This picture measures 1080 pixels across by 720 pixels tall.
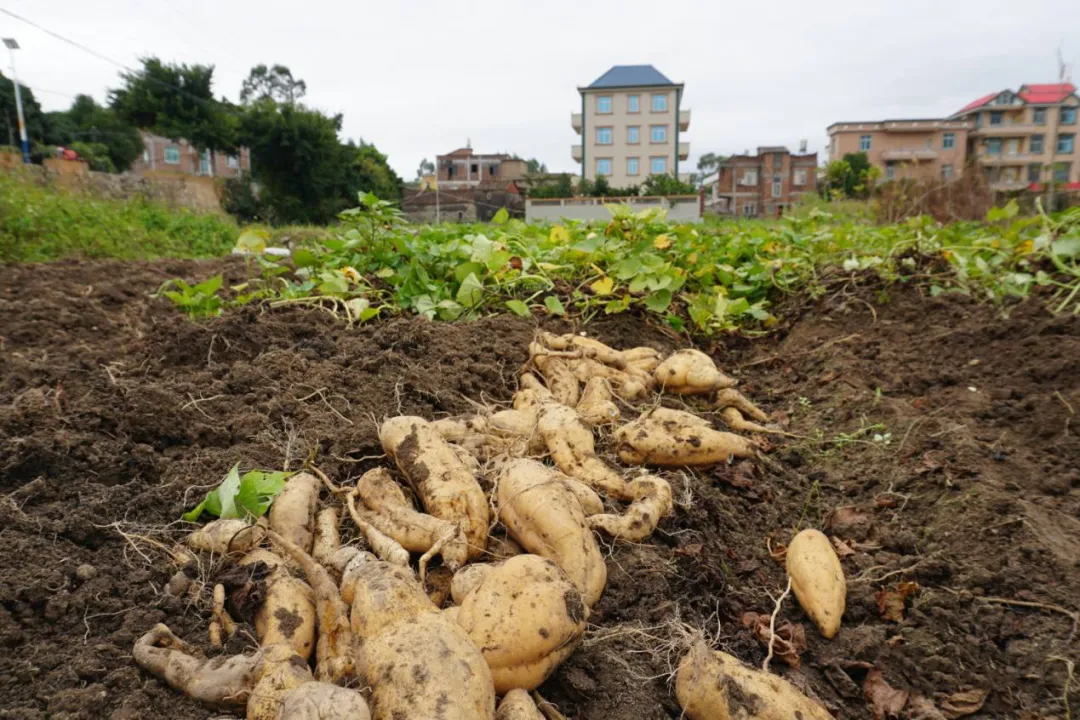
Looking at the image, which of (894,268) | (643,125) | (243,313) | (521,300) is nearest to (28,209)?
(243,313)

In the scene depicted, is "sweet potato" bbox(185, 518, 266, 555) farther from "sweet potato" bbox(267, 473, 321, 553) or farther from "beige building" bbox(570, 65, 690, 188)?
"beige building" bbox(570, 65, 690, 188)

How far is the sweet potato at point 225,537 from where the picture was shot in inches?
59.3

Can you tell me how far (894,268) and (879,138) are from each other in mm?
53713

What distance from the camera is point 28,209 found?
26.3ft

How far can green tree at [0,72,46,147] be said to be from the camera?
95.3 feet

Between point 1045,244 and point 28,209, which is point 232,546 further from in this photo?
point 28,209

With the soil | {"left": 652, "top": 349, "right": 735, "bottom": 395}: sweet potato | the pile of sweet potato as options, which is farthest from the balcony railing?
the pile of sweet potato

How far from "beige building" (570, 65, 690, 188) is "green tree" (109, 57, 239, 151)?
23.7 meters

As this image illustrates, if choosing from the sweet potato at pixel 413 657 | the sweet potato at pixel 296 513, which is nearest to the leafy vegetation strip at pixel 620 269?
the sweet potato at pixel 296 513

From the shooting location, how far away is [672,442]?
223cm

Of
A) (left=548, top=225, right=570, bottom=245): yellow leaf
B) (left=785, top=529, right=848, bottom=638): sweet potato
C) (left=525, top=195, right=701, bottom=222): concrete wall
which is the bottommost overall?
(left=785, top=529, right=848, bottom=638): sweet potato

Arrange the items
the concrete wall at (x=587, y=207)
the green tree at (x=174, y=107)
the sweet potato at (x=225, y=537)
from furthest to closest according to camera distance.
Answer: the green tree at (x=174, y=107) < the concrete wall at (x=587, y=207) < the sweet potato at (x=225, y=537)

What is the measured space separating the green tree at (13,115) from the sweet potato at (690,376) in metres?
36.1

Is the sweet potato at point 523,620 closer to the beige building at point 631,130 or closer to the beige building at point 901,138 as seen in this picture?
the beige building at point 631,130
